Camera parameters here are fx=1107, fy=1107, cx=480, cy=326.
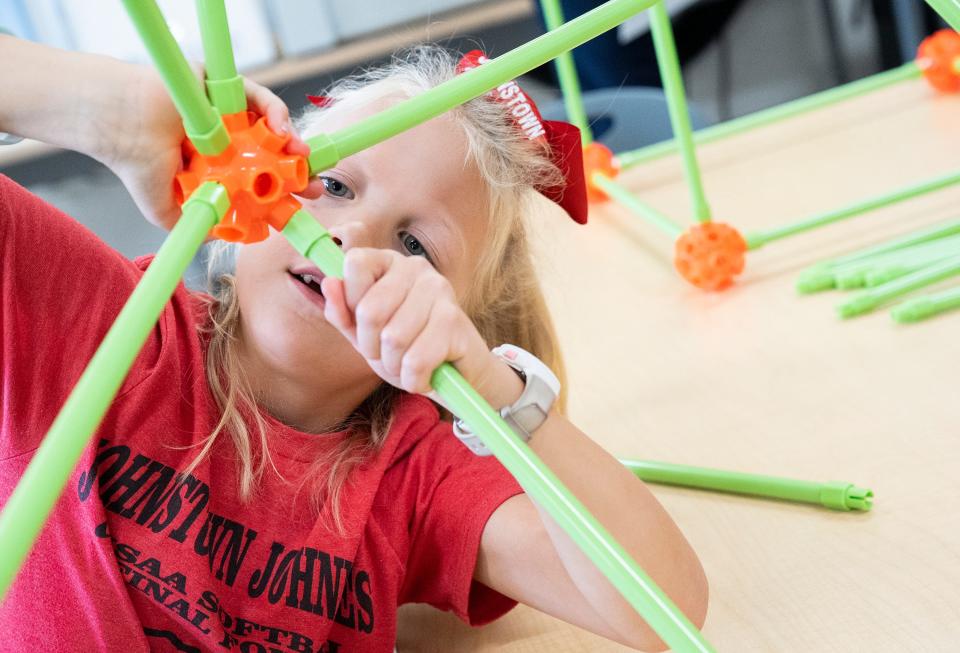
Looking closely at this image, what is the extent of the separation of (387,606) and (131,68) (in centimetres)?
33

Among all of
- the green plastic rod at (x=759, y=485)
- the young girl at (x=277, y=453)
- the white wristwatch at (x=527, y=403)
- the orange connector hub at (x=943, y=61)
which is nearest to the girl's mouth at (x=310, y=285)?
the young girl at (x=277, y=453)

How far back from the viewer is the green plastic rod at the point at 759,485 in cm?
69

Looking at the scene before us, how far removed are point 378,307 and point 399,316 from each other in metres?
0.01

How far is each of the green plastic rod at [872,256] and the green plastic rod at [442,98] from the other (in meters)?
0.55

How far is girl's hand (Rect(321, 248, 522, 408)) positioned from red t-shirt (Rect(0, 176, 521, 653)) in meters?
0.21

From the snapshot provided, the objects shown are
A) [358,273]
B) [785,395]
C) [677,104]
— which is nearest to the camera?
[358,273]

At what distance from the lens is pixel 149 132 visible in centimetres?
47

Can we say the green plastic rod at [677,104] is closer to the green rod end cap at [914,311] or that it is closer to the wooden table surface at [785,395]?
the wooden table surface at [785,395]

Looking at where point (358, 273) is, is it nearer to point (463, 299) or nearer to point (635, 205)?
point (463, 299)

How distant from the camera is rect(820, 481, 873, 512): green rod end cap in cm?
69

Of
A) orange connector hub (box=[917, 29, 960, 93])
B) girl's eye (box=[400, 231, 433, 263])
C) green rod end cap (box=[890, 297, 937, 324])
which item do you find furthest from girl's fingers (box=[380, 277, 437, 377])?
orange connector hub (box=[917, 29, 960, 93])

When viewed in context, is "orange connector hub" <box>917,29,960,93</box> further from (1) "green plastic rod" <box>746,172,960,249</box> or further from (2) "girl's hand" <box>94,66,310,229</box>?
(2) "girl's hand" <box>94,66,310,229</box>

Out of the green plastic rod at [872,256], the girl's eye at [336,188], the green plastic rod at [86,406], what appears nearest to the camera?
the green plastic rod at [86,406]

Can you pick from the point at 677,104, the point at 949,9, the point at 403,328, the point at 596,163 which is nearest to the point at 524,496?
the point at 403,328
